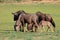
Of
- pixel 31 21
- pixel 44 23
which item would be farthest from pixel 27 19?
pixel 44 23

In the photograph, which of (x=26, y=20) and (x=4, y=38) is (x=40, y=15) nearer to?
(x=26, y=20)

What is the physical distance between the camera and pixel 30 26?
1628cm

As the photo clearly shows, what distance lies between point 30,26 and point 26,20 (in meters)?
0.39

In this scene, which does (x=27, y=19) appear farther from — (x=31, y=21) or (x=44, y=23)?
(x=44, y=23)

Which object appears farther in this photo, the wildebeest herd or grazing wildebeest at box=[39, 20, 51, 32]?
grazing wildebeest at box=[39, 20, 51, 32]

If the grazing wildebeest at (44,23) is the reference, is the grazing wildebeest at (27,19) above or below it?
above

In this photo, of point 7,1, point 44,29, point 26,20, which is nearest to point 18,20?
point 26,20

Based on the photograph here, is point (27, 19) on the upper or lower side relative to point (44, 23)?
upper

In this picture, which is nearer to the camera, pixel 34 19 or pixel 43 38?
pixel 43 38

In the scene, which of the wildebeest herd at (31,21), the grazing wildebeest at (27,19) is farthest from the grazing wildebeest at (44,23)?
the grazing wildebeest at (27,19)

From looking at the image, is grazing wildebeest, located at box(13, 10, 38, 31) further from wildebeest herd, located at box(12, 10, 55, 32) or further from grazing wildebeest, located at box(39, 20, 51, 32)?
grazing wildebeest, located at box(39, 20, 51, 32)

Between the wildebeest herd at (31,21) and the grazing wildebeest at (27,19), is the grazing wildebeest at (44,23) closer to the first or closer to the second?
the wildebeest herd at (31,21)

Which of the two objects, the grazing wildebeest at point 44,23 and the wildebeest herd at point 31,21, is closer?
the wildebeest herd at point 31,21

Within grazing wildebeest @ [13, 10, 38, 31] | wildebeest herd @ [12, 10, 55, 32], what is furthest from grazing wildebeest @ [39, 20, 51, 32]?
grazing wildebeest @ [13, 10, 38, 31]
